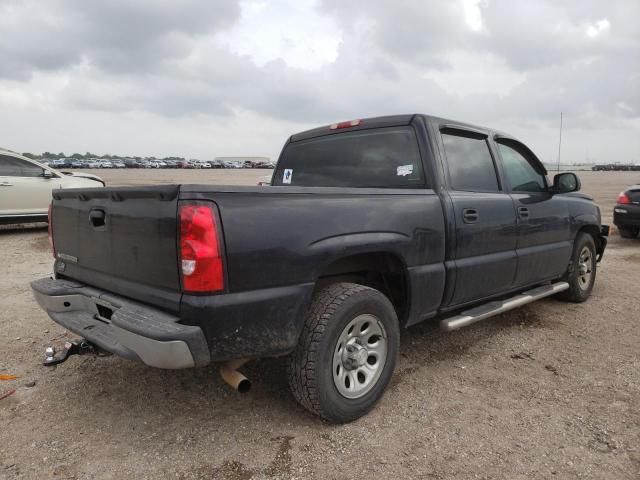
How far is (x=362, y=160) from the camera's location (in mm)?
3684

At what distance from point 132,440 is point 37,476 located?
18.4 inches

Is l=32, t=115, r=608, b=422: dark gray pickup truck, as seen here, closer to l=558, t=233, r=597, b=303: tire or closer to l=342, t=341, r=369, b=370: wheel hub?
l=342, t=341, r=369, b=370: wheel hub

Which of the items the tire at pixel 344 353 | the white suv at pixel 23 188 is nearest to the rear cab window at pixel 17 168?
the white suv at pixel 23 188

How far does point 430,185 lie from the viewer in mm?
3359

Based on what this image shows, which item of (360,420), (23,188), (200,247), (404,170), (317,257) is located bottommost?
(360,420)

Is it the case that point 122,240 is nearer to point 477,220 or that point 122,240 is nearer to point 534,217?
point 477,220

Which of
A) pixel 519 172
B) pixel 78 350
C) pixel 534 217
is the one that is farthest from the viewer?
pixel 519 172

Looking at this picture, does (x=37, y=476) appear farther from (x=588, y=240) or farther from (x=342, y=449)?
(x=588, y=240)

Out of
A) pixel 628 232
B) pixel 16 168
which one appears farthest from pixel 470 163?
pixel 16 168

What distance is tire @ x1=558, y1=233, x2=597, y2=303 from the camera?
5098mm

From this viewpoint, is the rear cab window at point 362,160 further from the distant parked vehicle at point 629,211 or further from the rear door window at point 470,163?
the distant parked vehicle at point 629,211

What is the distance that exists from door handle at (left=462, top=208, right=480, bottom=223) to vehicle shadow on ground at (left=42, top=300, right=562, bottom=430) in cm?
112

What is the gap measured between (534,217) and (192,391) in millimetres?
3219

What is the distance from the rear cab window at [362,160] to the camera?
11.4 ft
